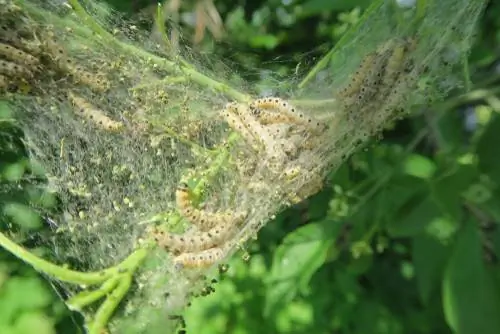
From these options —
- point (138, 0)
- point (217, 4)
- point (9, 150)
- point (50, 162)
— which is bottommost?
point (50, 162)

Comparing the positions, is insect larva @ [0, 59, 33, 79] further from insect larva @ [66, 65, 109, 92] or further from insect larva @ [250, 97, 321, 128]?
insect larva @ [250, 97, 321, 128]

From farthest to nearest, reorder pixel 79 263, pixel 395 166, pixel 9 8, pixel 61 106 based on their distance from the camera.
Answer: pixel 395 166 → pixel 79 263 → pixel 61 106 → pixel 9 8

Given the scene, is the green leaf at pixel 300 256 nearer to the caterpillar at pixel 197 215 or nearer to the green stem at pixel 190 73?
the green stem at pixel 190 73

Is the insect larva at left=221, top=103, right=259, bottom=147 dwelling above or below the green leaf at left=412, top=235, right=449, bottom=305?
above

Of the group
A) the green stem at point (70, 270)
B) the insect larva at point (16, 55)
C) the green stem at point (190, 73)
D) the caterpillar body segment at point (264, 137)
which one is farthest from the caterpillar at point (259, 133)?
the insect larva at point (16, 55)

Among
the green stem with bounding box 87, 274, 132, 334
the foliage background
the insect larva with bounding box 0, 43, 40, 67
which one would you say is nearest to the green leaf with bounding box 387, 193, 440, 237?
the foliage background

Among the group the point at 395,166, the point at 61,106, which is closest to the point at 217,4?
the point at 395,166

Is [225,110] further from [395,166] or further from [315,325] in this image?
[315,325]
